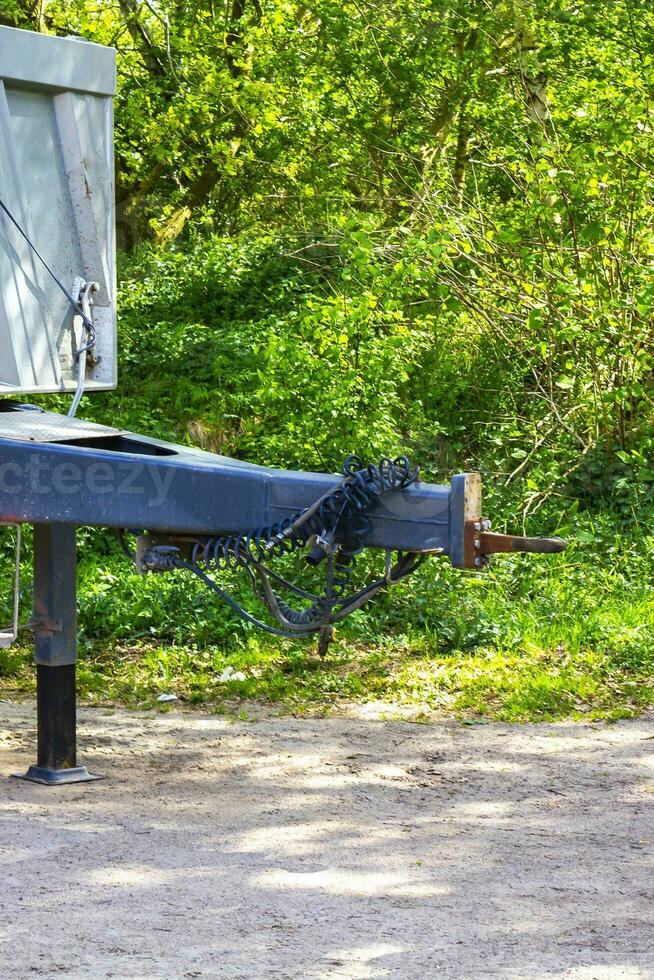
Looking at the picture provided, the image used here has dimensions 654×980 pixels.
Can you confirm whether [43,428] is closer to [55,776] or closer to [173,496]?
[173,496]

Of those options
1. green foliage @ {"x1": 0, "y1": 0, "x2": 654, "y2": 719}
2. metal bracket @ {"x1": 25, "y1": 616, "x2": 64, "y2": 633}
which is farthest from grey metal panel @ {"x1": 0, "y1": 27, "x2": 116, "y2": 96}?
green foliage @ {"x1": 0, "y1": 0, "x2": 654, "y2": 719}

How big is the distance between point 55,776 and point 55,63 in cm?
284

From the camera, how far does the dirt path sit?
3.71 metres

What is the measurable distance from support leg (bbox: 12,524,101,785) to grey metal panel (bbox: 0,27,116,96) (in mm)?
1755

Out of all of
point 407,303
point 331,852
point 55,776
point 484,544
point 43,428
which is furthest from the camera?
point 407,303

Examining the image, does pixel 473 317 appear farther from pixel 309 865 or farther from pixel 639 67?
pixel 309 865

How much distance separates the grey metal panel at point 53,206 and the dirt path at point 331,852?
1.74 m

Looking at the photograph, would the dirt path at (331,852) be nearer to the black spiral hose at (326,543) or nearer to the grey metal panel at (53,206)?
the black spiral hose at (326,543)

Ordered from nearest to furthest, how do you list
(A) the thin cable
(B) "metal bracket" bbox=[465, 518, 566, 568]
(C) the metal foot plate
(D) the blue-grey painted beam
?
(B) "metal bracket" bbox=[465, 518, 566, 568], (D) the blue-grey painted beam, (A) the thin cable, (C) the metal foot plate

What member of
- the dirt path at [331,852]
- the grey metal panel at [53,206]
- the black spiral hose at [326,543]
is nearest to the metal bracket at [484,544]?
the black spiral hose at [326,543]

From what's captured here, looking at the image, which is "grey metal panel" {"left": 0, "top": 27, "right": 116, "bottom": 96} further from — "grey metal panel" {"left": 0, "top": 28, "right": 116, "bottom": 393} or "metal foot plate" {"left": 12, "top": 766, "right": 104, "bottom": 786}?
"metal foot plate" {"left": 12, "top": 766, "right": 104, "bottom": 786}

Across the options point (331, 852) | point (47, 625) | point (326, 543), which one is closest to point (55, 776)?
point (47, 625)

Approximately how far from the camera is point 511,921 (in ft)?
13.0

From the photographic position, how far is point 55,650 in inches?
209
